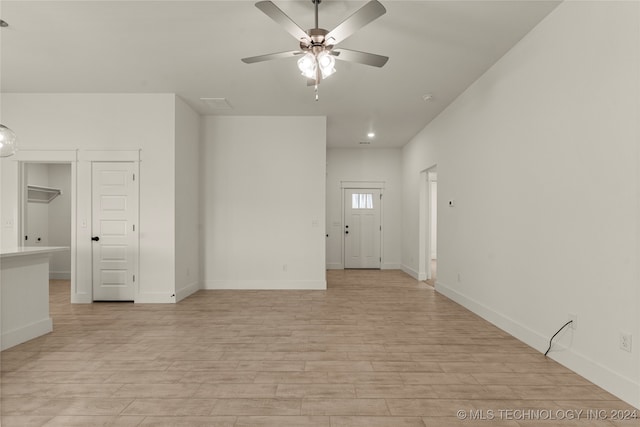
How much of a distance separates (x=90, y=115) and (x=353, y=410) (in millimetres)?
5420

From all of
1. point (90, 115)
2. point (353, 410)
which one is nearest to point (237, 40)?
point (90, 115)

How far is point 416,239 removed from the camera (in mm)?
7289

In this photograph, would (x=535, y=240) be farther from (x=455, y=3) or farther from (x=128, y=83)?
(x=128, y=83)

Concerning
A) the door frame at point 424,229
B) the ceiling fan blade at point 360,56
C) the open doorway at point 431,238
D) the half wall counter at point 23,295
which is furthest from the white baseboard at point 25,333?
the door frame at point 424,229

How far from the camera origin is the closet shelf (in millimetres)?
6587

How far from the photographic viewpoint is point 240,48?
3664 millimetres

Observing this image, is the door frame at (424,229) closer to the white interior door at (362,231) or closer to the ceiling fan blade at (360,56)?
the white interior door at (362,231)

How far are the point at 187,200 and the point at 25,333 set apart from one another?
8.82ft

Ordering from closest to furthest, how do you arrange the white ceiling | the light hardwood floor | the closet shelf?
the light hardwood floor, the white ceiling, the closet shelf

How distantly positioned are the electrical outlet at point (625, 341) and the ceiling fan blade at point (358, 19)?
274 centimetres

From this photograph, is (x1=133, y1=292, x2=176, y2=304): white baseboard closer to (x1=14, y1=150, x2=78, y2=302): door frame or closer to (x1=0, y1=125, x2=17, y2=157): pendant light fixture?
(x1=14, y1=150, x2=78, y2=302): door frame

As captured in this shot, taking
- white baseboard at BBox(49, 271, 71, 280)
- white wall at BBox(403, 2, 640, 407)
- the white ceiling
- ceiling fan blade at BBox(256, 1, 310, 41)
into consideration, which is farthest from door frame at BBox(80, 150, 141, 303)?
white wall at BBox(403, 2, 640, 407)

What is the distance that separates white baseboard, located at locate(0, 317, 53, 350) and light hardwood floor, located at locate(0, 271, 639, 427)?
0.31ft

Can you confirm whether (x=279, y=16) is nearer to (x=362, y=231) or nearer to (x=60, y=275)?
(x=362, y=231)
